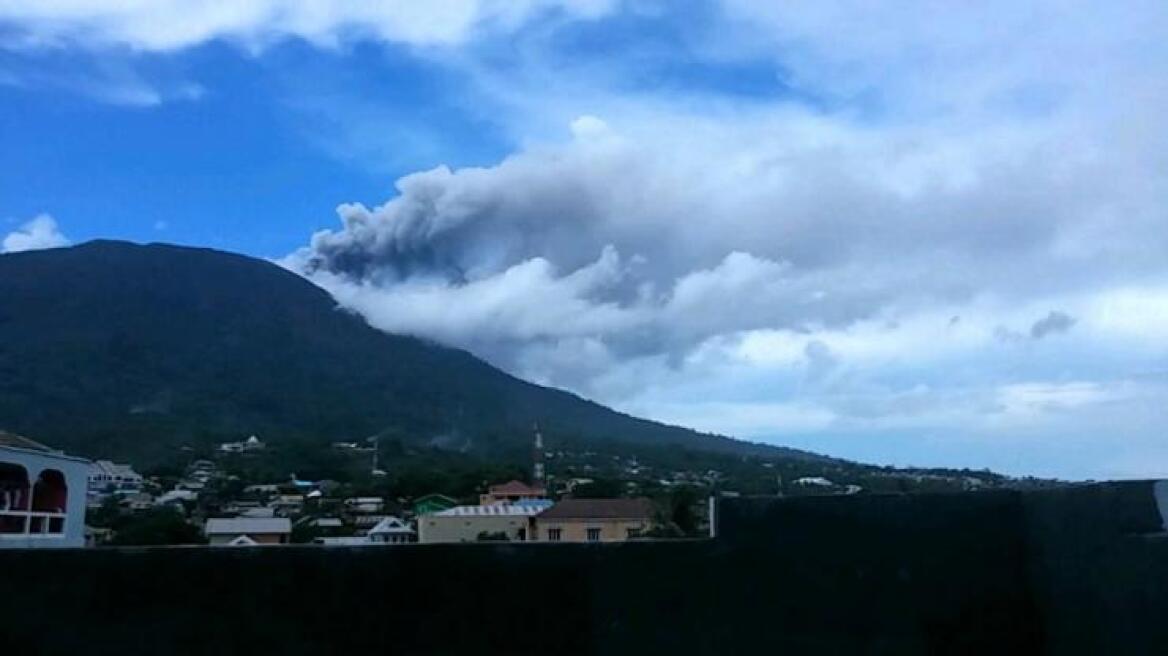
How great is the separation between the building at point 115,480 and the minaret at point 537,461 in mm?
17034

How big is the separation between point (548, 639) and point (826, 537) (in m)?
1.15

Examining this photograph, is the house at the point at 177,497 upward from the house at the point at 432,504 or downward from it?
upward

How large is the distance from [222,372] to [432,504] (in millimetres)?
42800

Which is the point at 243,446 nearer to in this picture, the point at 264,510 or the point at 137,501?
the point at 137,501

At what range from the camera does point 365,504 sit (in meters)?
44.5

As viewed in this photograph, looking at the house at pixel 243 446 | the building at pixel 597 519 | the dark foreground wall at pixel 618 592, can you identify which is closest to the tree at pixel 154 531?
the building at pixel 597 519

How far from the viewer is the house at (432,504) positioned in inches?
1572

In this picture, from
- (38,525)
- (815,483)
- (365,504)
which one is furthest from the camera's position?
(365,504)

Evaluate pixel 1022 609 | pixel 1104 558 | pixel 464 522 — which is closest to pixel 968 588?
pixel 1022 609

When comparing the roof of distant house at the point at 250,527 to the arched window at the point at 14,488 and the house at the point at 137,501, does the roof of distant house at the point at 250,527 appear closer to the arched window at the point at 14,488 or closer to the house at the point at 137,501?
the house at the point at 137,501

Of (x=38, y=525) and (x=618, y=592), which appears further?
(x=38, y=525)

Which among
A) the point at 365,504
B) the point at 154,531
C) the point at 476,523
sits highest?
the point at 365,504

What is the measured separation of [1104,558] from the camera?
4.40 metres

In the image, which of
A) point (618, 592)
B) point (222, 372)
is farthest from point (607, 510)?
point (222, 372)
